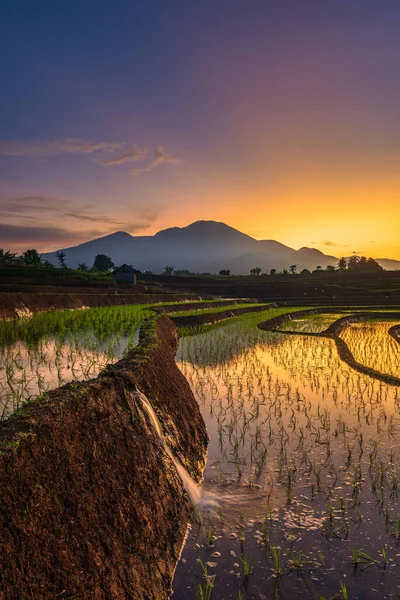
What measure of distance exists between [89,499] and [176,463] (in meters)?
2.31

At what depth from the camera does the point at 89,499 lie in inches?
150

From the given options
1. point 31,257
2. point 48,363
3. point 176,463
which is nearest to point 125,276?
point 31,257

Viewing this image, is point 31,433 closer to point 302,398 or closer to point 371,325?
point 302,398

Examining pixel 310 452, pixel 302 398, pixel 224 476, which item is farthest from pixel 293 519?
pixel 302 398

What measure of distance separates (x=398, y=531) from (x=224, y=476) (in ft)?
7.92

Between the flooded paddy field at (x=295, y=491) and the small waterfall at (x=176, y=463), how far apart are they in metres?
0.14

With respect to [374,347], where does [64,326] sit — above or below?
above

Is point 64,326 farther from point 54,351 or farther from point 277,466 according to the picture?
point 277,466

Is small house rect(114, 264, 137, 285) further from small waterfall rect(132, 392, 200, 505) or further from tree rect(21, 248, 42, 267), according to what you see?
small waterfall rect(132, 392, 200, 505)

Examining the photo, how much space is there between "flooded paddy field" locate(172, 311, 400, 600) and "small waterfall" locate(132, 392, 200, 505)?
14 centimetres

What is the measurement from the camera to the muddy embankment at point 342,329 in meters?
12.5

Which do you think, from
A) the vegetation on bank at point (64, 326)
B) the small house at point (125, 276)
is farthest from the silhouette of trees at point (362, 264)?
the vegetation on bank at point (64, 326)

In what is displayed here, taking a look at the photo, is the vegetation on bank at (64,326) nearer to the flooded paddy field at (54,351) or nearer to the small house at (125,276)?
the flooded paddy field at (54,351)

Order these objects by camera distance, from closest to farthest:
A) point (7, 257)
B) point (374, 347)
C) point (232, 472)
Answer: point (232, 472)
point (374, 347)
point (7, 257)
